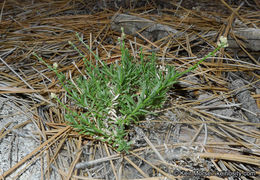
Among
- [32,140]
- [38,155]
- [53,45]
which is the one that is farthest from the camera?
[53,45]

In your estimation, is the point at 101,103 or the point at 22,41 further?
the point at 22,41

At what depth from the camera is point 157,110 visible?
5.32ft

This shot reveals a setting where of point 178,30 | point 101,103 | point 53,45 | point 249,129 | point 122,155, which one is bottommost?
point 122,155

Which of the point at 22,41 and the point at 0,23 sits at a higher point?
the point at 0,23

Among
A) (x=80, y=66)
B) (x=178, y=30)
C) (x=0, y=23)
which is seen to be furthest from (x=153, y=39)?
(x=0, y=23)

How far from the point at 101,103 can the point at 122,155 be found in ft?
1.35

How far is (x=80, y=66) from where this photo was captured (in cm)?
200

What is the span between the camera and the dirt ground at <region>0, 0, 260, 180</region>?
4.41 ft

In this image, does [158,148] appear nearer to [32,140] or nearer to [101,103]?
[101,103]

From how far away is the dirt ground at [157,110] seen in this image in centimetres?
134

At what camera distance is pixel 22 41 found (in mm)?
2348

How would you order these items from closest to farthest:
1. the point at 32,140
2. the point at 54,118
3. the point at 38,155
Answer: the point at 38,155 < the point at 32,140 < the point at 54,118

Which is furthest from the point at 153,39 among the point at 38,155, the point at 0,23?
the point at 0,23

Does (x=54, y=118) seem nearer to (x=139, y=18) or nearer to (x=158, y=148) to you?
(x=158, y=148)
